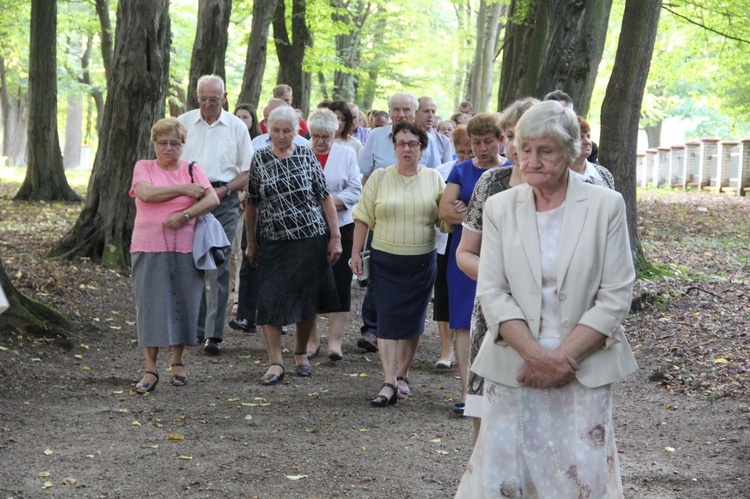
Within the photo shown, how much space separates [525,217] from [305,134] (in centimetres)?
929

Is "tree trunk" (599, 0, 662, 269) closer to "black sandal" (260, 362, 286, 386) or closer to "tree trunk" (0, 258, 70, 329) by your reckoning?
"black sandal" (260, 362, 286, 386)

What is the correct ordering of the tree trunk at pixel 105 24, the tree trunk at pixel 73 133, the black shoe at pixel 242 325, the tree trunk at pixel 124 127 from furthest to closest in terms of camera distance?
1. the tree trunk at pixel 73 133
2. the tree trunk at pixel 105 24
3. the tree trunk at pixel 124 127
4. the black shoe at pixel 242 325

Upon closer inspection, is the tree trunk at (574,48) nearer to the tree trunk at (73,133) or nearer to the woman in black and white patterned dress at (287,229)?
the woman in black and white patterned dress at (287,229)

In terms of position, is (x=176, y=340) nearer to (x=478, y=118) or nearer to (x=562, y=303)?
(x=478, y=118)

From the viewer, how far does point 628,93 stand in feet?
47.0

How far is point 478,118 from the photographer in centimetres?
695

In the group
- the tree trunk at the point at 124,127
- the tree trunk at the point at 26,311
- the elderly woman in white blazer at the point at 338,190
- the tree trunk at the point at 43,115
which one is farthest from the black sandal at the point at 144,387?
the tree trunk at the point at 43,115

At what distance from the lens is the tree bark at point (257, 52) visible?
20016 mm

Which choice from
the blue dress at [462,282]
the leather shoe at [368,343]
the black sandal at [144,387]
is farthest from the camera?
the leather shoe at [368,343]

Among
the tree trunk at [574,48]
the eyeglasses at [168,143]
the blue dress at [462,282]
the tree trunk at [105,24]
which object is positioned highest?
the tree trunk at [105,24]

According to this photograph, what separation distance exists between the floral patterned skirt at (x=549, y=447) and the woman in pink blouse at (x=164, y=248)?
179 inches

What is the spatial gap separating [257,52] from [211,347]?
11.2 meters

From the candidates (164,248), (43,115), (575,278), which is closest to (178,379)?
(164,248)

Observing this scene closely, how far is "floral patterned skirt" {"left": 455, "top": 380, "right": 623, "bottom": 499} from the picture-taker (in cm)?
392
